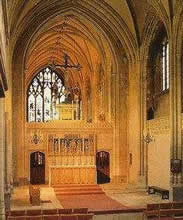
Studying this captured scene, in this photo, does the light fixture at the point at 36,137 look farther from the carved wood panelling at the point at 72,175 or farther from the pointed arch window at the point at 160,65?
the pointed arch window at the point at 160,65

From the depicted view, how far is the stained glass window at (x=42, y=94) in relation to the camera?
41781 millimetres

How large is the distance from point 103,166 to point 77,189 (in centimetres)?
602

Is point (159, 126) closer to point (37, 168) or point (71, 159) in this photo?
point (71, 159)

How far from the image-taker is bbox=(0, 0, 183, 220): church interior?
20797mm

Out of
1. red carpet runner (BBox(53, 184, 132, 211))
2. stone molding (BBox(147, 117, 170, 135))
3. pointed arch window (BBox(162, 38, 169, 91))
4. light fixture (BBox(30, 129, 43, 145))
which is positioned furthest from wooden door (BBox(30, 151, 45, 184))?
pointed arch window (BBox(162, 38, 169, 91))

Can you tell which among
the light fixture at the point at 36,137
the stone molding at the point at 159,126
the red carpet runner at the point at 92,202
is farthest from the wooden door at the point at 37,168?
the stone molding at the point at 159,126

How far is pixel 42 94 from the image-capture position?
4231 cm

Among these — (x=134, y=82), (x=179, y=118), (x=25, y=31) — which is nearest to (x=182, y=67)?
(x=179, y=118)

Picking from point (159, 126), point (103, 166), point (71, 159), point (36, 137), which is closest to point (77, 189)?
point (71, 159)

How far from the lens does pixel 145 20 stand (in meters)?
24.2

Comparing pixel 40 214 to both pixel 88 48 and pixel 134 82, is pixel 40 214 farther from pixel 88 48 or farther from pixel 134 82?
pixel 88 48

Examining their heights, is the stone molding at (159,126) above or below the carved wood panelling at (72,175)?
above

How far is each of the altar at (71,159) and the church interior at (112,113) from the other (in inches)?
2.2

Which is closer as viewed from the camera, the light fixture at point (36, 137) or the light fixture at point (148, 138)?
the light fixture at point (148, 138)
